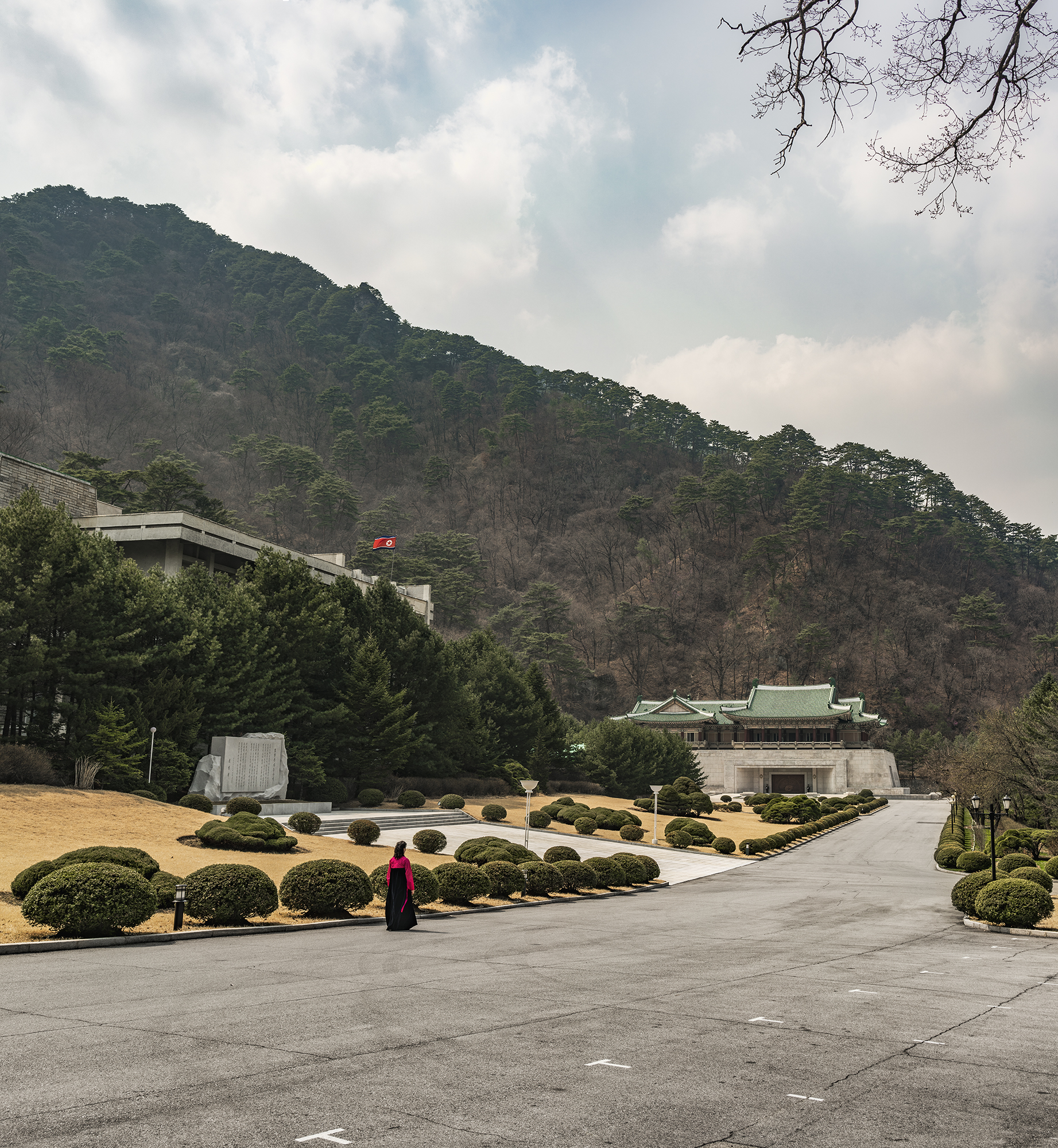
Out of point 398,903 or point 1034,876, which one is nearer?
point 398,903

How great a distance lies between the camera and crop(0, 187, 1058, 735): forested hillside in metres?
135

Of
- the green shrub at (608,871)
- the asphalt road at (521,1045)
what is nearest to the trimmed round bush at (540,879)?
the green shrub at (608,871)

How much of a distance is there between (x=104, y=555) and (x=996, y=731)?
52.0m

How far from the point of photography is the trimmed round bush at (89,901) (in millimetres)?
14359

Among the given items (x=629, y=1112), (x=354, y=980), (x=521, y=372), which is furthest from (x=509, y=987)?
(x=521, y=372)

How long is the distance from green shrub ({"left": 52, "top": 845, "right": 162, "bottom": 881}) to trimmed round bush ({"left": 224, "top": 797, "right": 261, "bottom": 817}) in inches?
624

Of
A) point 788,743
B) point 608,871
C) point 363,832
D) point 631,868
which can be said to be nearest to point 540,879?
point 608,871

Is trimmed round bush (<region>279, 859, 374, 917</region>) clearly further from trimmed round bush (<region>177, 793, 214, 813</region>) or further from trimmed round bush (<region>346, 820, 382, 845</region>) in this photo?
trimmed round bush (<region>177, 793, 214, 813</region>)

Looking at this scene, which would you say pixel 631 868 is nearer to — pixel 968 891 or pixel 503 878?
pixel 503 878

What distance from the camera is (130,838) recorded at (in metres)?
26.9

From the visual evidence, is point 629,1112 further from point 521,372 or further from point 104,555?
point 521,372

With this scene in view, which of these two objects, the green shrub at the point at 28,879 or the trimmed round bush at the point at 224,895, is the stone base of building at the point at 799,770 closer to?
the trimmed round bush at the point at 224,895

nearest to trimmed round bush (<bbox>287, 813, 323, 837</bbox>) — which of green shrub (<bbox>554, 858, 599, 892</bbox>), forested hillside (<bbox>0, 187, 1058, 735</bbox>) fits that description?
green shrub (<bbox>554, 858, 599, 892</bbox>)

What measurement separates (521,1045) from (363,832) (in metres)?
26.7
